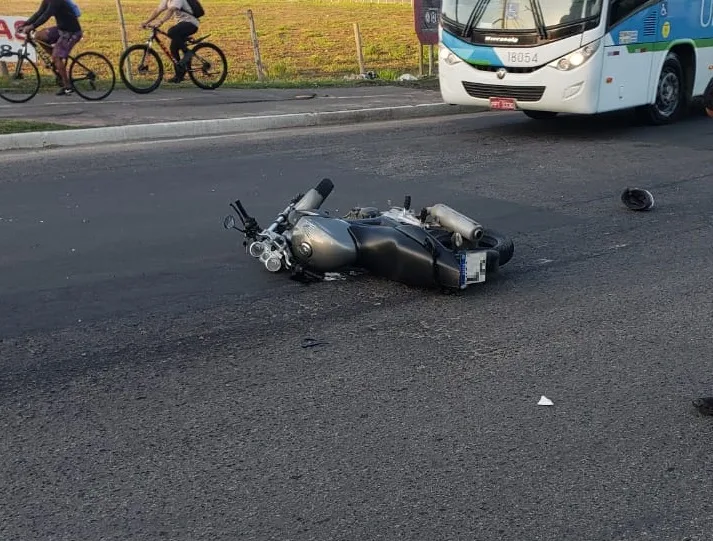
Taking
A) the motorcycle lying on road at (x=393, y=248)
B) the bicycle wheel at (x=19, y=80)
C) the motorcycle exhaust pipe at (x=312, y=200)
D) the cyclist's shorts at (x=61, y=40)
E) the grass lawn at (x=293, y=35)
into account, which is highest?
the cyclist's shorts at (x=61, y=40)

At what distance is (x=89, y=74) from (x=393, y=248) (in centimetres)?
1064

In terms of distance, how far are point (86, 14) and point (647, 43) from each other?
35142 millimetres

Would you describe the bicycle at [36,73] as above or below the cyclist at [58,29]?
below

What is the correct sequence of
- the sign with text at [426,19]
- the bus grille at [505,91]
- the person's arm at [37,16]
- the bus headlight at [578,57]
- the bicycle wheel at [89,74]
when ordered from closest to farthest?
the bus headlight at [578,57], the bus grille at [505,91], the person's arm at [37,16], the bicycle wheel at [89,74], the sign with text at [426,19]

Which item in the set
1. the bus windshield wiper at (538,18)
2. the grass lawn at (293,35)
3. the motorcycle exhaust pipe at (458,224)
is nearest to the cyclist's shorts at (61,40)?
the grass lawn at (293,35)

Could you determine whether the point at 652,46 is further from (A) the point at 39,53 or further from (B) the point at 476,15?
(A) the point at 39,53

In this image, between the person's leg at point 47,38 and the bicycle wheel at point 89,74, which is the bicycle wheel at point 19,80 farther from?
the bicycle wheel at point 89,74

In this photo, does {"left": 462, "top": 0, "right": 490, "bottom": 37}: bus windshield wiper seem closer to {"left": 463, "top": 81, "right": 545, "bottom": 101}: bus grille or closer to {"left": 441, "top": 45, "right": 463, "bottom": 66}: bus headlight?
{"left": 441, "top": 45, "right": 463, "bottom": 66}: bus headlight

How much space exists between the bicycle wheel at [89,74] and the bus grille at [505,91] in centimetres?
605

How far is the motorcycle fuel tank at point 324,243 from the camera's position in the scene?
5.96 m

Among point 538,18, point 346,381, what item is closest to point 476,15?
point 538,18

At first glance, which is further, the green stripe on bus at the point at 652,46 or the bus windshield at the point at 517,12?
the green stripe on bus at the point at 652,46

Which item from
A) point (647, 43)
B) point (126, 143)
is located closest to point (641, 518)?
point (126, 143)

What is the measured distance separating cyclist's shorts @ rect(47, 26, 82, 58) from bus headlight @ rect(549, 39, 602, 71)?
25.2ft
